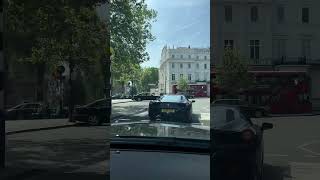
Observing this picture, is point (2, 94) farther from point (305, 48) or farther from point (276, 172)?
point (305, 48)

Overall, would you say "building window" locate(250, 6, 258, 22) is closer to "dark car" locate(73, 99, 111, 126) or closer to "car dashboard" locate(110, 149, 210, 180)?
"car dashboard" locate(110, 149, 210, 180)

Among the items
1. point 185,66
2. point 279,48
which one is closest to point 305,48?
point 279,48

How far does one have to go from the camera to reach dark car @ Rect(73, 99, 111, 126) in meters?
4.40

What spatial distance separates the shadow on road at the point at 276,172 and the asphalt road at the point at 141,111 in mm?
605

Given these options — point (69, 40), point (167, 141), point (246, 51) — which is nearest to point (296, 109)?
point (246, 51)

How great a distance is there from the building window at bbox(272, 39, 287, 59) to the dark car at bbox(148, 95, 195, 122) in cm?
59

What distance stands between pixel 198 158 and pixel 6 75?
1.77 m

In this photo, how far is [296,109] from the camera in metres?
3.78

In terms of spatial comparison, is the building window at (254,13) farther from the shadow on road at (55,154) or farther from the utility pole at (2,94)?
the utility pole at (2,94)

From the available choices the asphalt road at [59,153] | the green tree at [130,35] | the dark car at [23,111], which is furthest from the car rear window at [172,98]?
the dark car at [23,111]

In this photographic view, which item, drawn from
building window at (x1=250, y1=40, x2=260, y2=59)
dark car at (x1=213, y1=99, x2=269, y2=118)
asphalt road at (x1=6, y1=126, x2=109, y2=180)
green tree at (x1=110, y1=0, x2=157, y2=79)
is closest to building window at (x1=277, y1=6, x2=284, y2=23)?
building window at (x1=250, y1=40, x2=260, y2=59)

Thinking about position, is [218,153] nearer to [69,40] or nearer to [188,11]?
[188,11]

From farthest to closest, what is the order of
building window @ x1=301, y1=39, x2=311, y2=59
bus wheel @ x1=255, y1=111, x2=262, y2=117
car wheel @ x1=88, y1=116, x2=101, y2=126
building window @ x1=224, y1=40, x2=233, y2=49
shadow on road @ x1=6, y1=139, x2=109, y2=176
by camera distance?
1. shadow on road @ x1=6, y1=139, x2=109, y2=176
2. car wheel @ x1=88, y1=116, x2=101, y2=126
3. bus wheel @ x1=255, y1=111, x2=262, y2=117
4. building window @ x1=224, y1=40, x2=233, y2=49
5. building window @ x1=301, y1=39, x2=311, y2=59

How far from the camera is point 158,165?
4.04 m
